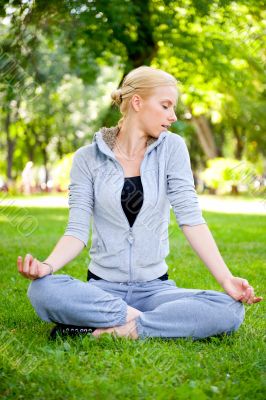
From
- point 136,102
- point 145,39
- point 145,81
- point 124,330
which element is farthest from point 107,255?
point 145,39

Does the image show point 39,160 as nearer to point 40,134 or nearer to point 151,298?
point 40,134

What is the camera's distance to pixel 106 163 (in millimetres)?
4496

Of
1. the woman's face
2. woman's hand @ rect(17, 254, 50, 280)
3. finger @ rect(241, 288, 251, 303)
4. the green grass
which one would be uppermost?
the woman's face

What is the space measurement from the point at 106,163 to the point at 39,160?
154ft

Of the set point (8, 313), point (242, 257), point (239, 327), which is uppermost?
point (8, 313)

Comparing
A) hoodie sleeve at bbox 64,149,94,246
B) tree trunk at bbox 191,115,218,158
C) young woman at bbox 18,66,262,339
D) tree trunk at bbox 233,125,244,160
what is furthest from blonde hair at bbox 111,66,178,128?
tree trunk at bbox 233,125,244,160

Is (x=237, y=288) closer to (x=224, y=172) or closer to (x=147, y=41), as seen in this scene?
(x=147, y=41)

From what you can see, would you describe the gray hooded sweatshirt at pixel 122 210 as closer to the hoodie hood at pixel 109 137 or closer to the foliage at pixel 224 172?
the hoodie hood at pixel 109 137

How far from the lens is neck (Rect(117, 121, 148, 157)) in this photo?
4551mm

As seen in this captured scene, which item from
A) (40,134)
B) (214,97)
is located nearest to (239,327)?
(214,97)

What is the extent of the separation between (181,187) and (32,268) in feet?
3.85

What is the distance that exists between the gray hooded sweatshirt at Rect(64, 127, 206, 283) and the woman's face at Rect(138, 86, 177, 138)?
0.08 metres

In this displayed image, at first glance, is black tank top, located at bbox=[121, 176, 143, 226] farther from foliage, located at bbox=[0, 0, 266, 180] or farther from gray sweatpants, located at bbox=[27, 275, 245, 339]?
foliage, located at bbox=[0, 0, 266, 180]

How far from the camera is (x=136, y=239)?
4.30 m
